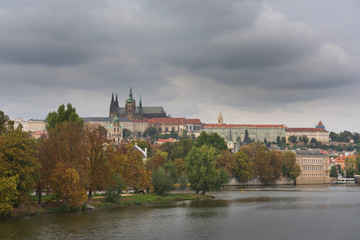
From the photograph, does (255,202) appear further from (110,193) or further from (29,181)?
(29,181)

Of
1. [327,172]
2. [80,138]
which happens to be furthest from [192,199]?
[327,172]

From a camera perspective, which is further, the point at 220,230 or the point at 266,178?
the point at 266,178

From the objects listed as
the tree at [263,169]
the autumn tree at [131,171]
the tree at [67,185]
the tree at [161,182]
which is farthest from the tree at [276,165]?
the tree at [67,185]

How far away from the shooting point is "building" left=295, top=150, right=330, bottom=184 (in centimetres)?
15538

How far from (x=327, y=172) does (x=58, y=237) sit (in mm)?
133904

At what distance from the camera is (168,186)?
75938mm

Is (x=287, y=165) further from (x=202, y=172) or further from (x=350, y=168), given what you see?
(x=202, y=172)

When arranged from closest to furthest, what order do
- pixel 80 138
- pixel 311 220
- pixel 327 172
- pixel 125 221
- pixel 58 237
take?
pixel 58 237 < pixel 125 221 < pixel 311 220 < pixel 80 138 < pixel 327 172

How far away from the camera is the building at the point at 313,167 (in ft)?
510

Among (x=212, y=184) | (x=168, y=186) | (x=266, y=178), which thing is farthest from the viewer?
(x=266, y=178)

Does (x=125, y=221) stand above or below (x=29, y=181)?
below

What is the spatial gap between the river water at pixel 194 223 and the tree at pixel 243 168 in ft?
179

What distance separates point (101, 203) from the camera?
6397cm

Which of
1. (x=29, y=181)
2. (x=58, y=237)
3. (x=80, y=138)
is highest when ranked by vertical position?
(x=80, y=138)
